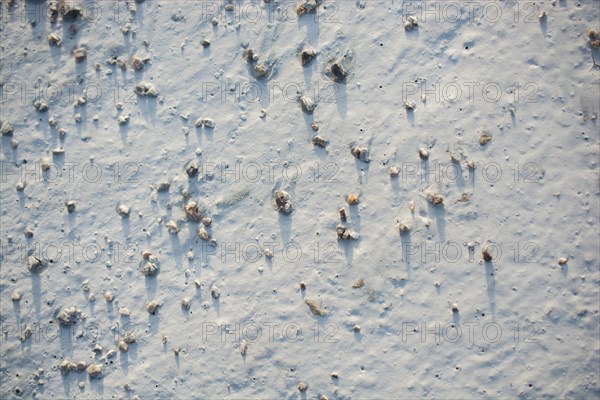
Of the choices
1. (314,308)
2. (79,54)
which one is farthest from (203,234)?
(79,54)

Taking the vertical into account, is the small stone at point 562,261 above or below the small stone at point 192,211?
below

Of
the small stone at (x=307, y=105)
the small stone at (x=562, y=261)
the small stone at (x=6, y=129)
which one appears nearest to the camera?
the small stone at (x=562, y=261)

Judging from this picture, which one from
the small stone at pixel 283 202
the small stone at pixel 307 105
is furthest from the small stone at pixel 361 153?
the small stone at pixel 283 202

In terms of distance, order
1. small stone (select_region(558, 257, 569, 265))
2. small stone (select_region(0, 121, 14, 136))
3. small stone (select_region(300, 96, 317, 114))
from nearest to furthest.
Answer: small stone (select_region(558, 257, 569, 265)) → small stone (select_region(300, 96, 317, 114)) → small stone (select_region(0, 121, 14, 136))

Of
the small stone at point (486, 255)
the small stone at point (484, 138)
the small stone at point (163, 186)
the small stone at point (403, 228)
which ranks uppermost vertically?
the small stone at point (484, 138)

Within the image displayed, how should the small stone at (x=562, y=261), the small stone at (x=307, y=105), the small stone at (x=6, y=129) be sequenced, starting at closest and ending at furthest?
the small stone at (x=562, y=261), the small stone at (x=307, y=105), the small stone at (x=6, y=129)

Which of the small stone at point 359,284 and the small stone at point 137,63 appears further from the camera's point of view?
the small stone at point 137,63

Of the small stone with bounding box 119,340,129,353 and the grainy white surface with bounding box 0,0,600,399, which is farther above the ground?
the grainy white surface with bounding box 0,0,600,399

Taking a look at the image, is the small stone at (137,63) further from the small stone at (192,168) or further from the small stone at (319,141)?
the small stone at (319,141)

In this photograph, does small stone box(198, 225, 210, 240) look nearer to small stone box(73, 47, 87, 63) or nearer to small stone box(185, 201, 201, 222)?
small stone box(185, 201, 201, 222)

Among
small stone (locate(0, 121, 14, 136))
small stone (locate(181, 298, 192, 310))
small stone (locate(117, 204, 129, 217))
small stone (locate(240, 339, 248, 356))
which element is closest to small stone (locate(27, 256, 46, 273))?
small stone (locate(117, 204, 129, 217))

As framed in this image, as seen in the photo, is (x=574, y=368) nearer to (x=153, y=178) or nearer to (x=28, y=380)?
(x=153, y=178)
